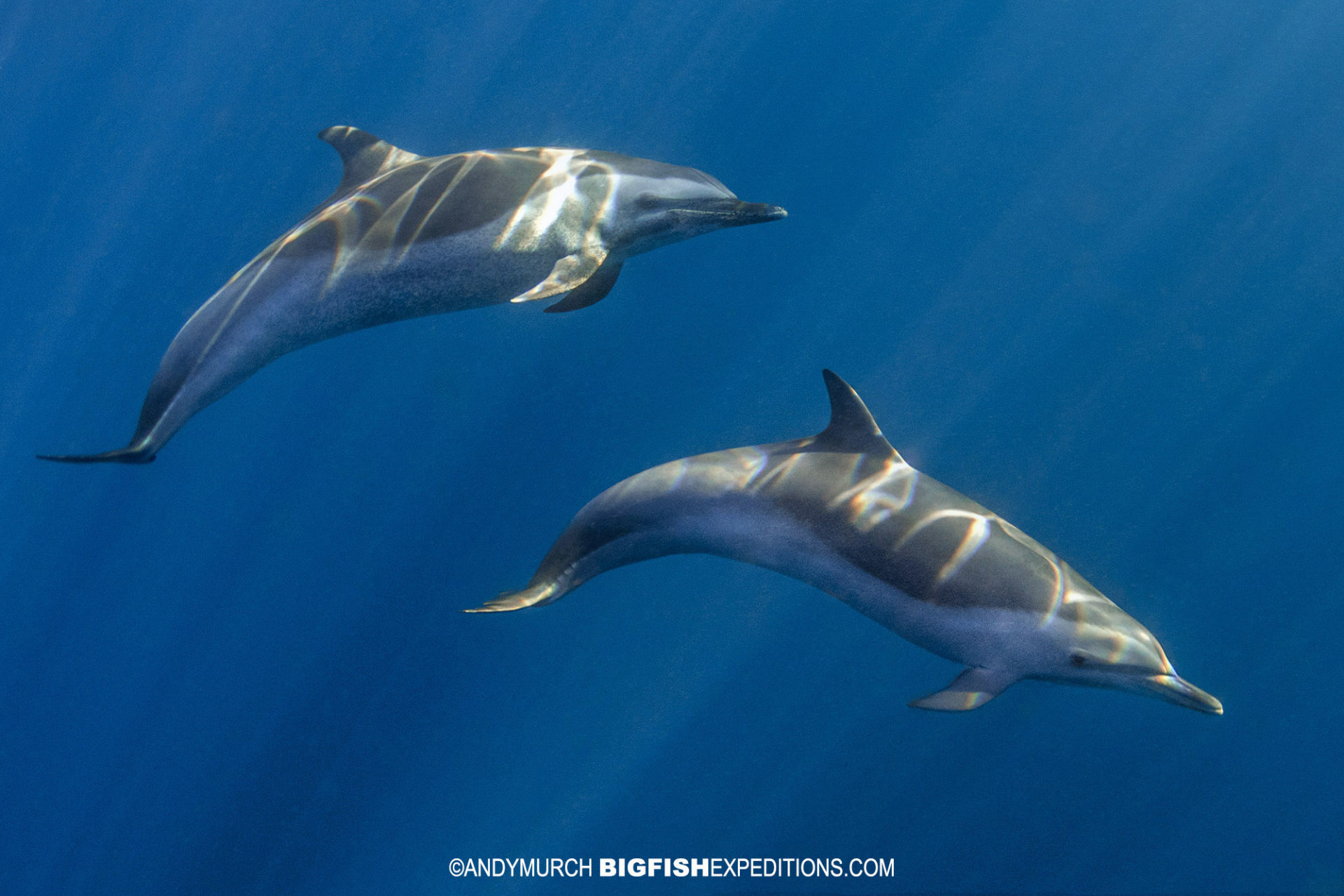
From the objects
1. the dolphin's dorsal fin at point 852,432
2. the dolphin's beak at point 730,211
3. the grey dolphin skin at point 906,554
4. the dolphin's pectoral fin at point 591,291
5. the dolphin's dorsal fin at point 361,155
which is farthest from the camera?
the dolphin's dorsal fin at point 361,155

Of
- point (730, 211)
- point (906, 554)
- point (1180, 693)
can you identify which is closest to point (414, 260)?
point (730, 211)

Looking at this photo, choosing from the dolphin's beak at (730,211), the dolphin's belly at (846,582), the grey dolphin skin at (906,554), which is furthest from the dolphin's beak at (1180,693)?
the dolphin's beak at (730,211)

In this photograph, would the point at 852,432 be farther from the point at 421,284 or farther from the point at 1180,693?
the point at 421,284

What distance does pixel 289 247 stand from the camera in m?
3.88

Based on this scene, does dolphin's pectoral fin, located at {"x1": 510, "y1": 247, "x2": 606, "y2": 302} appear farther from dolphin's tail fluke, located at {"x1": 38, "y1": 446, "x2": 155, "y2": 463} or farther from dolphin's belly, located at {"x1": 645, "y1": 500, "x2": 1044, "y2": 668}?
dolphin's tail fluke, located at {"x1": 38, "y1": 446, "x2": 155, "y2": 463}

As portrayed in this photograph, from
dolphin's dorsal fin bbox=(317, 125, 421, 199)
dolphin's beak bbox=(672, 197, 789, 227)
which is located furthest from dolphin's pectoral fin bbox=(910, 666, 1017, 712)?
dolphin's dorsal fin bbox=(317, 125, 421, 199)

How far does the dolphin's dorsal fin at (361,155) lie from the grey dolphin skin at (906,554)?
2.39m

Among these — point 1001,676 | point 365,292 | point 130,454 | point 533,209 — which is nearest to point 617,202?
point 533,209

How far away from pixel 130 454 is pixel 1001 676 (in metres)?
4.67

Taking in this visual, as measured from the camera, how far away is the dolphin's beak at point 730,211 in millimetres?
4125

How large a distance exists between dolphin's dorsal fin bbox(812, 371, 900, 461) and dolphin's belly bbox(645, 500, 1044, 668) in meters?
0.47

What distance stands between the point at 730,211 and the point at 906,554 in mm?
2151

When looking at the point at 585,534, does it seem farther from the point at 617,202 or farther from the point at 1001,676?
the point at 1001,676

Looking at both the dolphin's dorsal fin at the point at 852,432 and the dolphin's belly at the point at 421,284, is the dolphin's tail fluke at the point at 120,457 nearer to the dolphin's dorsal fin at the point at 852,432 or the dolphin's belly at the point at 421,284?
the dolphin's belly at the point at 421,284
